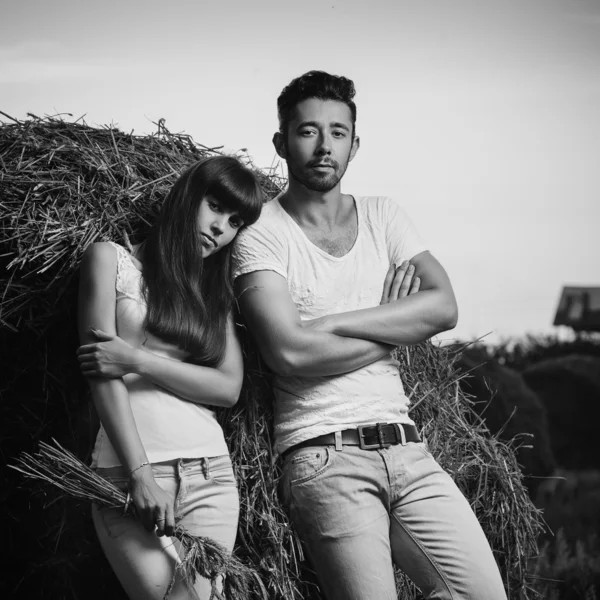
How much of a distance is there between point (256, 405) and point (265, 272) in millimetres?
519

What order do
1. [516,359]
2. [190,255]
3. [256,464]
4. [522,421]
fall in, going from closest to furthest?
1. [190,255]
2. [256,464]
3. [522,421]
4. [516,359]

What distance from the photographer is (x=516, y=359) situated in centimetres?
717

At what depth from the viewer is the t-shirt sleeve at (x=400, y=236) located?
3107 millimetres

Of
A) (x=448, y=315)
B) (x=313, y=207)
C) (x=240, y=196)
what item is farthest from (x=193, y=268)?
(x=448, y=315)

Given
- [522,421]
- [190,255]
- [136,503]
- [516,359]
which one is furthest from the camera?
[516,359]

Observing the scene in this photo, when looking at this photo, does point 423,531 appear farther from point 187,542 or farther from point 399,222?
point 399,222

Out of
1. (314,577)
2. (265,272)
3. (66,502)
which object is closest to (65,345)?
(66,502)

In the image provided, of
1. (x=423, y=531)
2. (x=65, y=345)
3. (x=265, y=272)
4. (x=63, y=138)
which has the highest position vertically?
(x=63, y=138)

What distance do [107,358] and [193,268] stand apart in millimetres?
456

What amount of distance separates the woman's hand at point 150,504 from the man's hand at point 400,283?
1.13 meters

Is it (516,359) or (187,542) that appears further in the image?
(516,359)

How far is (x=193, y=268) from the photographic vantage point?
106 inches

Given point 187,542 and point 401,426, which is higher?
point 401,426

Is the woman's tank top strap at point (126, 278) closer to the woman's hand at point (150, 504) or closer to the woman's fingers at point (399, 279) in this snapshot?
the woman's hand at point (150, 504)
